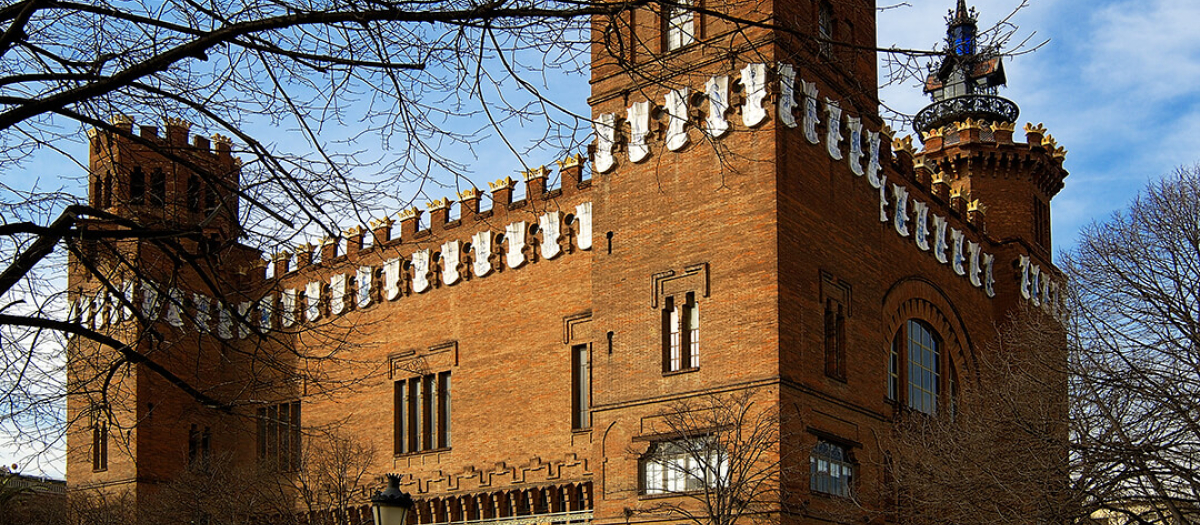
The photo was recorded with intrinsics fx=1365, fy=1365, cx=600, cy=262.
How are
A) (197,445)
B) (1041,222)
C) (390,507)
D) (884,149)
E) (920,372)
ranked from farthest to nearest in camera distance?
(197,445) < (1041,222) < (920,372) < (884,149) < (390,507)

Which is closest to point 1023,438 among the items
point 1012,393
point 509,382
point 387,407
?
point 1012,393

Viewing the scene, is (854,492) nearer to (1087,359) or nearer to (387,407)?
(1087,359)

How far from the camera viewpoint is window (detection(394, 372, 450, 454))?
33219 millimetres

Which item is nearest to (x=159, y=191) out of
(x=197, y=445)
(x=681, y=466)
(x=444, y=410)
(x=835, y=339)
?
(x=681, y=466)

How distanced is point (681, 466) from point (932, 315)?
9.72m

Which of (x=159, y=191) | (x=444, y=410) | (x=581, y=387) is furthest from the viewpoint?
(x=444, y=410)

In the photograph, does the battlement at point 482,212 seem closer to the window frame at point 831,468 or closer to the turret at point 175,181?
the window frame at point 831,468

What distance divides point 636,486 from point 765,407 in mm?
3026

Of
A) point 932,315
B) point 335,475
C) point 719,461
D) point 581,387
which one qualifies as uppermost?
point 932,315

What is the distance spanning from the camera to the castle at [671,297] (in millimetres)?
24625

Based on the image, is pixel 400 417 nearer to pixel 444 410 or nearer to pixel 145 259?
pixel 444 410

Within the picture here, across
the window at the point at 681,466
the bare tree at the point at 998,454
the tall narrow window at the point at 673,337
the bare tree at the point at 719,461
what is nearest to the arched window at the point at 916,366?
the bare tree at the point at 998,454

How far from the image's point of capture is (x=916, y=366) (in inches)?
1201

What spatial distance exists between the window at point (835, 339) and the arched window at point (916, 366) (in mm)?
2741
